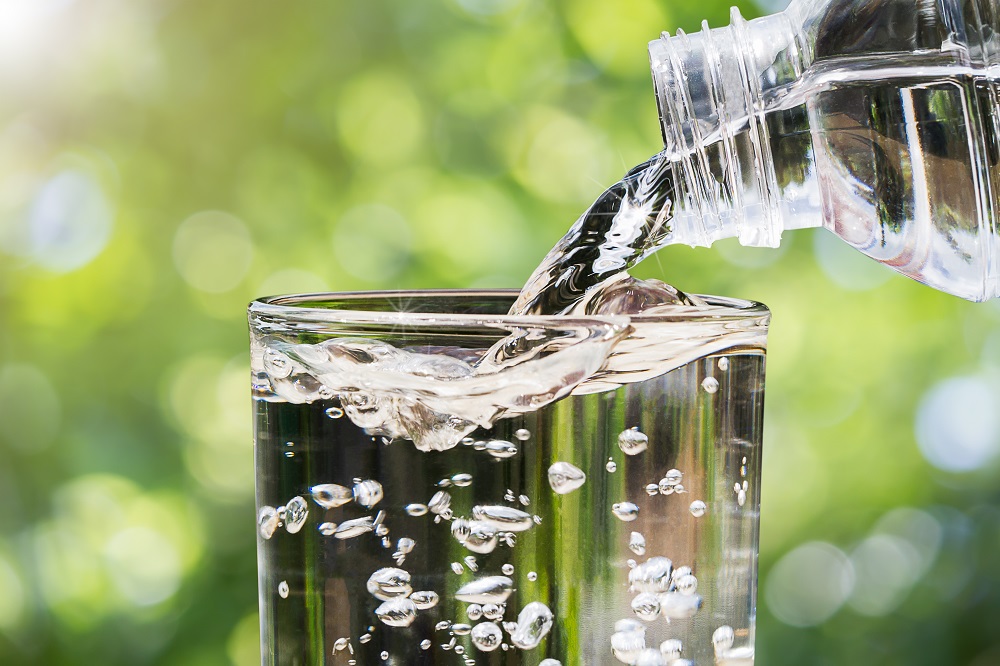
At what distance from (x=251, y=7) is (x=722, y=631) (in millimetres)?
953

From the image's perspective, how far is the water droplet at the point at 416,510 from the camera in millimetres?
356

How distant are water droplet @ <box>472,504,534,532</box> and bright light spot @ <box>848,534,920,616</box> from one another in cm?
91

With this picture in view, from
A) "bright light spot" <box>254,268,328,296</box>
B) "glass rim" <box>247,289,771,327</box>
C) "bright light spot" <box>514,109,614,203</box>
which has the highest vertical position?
"bright light spot" <box>514,109,614,203</box>

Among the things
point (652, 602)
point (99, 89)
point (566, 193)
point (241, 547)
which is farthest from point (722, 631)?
point (99, 89)

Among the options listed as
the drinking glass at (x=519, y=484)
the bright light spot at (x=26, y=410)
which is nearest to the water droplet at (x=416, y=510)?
the drinking glass at (x=519, y=484)

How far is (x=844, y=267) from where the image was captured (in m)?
1.12

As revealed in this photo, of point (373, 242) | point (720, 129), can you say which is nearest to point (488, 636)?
point (720, 129)

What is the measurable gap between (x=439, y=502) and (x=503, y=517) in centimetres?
2

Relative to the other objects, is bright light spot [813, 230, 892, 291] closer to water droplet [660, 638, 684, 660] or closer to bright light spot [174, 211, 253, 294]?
bright light spot [174, 211, 253, 294]

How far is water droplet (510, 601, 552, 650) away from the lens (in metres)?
0.35

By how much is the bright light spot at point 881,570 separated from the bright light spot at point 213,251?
75cm

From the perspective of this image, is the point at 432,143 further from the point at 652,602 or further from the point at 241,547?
the point at 652,602

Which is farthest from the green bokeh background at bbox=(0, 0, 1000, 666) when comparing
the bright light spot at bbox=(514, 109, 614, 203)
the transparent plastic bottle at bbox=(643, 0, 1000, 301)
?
the transparent plastic bottle at bbox=(643, 0, 1000, 301)

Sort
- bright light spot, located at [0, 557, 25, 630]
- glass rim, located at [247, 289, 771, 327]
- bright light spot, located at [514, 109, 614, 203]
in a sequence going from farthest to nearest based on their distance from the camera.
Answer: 1. bright light spot, located at [0, 557, 25, 630]
2. bright light spot, located at [514, 109, 614, 203]
3. glass rim, located at [247, 289, 771, 327]
